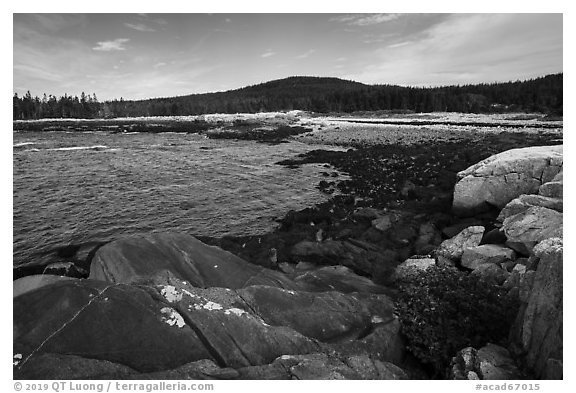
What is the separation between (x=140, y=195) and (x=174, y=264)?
12276mm

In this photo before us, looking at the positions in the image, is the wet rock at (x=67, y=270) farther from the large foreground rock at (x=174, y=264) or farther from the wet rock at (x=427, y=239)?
the wet rock at (x=427, y=239)

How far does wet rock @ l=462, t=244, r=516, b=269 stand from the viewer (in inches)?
342

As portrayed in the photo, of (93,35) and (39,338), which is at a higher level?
(93,35)

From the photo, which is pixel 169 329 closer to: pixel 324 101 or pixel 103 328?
pixel 103 328

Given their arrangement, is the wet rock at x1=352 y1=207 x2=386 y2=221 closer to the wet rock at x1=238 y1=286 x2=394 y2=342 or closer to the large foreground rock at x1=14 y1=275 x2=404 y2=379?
the wet rock at x1=238 y1=286 x2=394 y2=342

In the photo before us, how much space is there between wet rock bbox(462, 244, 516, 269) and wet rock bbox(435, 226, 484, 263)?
45cm

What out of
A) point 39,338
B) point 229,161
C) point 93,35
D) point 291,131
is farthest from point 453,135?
point 39,338

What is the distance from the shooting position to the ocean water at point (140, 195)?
43.3 feet

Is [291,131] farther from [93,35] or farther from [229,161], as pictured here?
[93,35]

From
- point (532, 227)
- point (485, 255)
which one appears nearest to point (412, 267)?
point (485, 255)

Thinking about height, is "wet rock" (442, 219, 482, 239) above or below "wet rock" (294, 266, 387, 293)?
above

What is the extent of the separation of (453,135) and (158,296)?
139 ft

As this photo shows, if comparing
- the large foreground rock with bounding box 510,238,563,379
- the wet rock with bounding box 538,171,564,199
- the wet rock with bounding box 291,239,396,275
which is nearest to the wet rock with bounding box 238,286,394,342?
Result: the large foreground rock with bounding box 510,238,563,379
